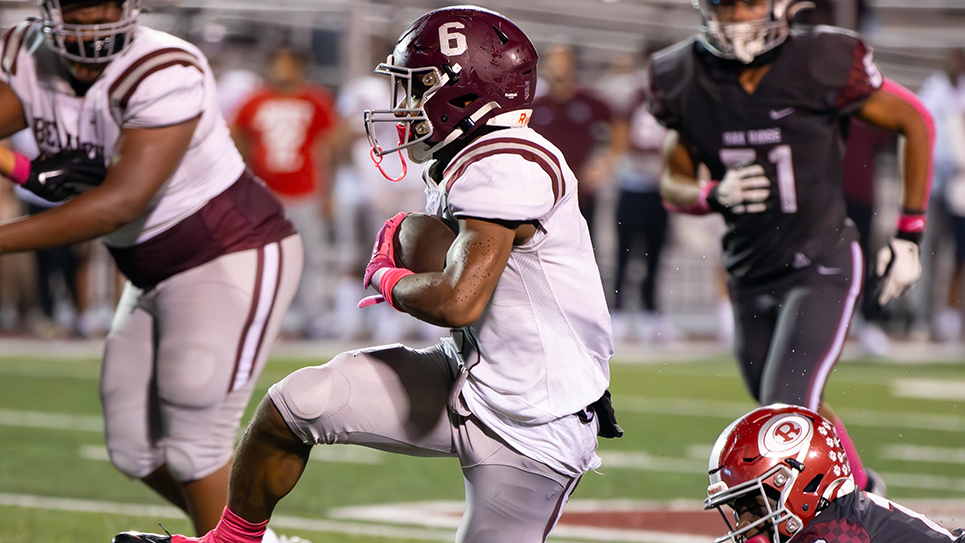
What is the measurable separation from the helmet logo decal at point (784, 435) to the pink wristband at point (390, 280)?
823mm

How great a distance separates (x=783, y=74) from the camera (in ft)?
13.9

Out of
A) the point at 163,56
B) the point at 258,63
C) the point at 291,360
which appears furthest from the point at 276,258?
the point at 258,63

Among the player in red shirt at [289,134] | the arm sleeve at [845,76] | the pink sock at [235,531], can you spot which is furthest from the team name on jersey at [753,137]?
the player in red shirt at [289,134]

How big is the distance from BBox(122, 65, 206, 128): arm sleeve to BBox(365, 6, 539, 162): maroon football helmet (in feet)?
2.64

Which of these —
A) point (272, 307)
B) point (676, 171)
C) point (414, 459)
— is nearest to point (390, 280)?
point (272, 307)

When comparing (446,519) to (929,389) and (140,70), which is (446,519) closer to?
(140,70)

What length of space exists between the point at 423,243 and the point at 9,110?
1581mm

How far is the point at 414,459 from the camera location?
20.0 feet

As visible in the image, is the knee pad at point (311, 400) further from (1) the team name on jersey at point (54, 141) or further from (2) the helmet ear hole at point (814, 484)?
(1) the team name on jersey at point (54, 141)

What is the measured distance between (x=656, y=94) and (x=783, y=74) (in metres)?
0.45

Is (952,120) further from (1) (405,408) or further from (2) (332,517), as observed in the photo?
(1) (405,408)

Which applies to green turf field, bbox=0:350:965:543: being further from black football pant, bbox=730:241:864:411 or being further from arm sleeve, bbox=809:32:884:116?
arm sleeve, bbox=809:32:884:116

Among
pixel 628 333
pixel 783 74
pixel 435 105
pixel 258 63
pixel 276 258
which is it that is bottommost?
pixel 628 333

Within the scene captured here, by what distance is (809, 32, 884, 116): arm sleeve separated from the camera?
4.19 metres
